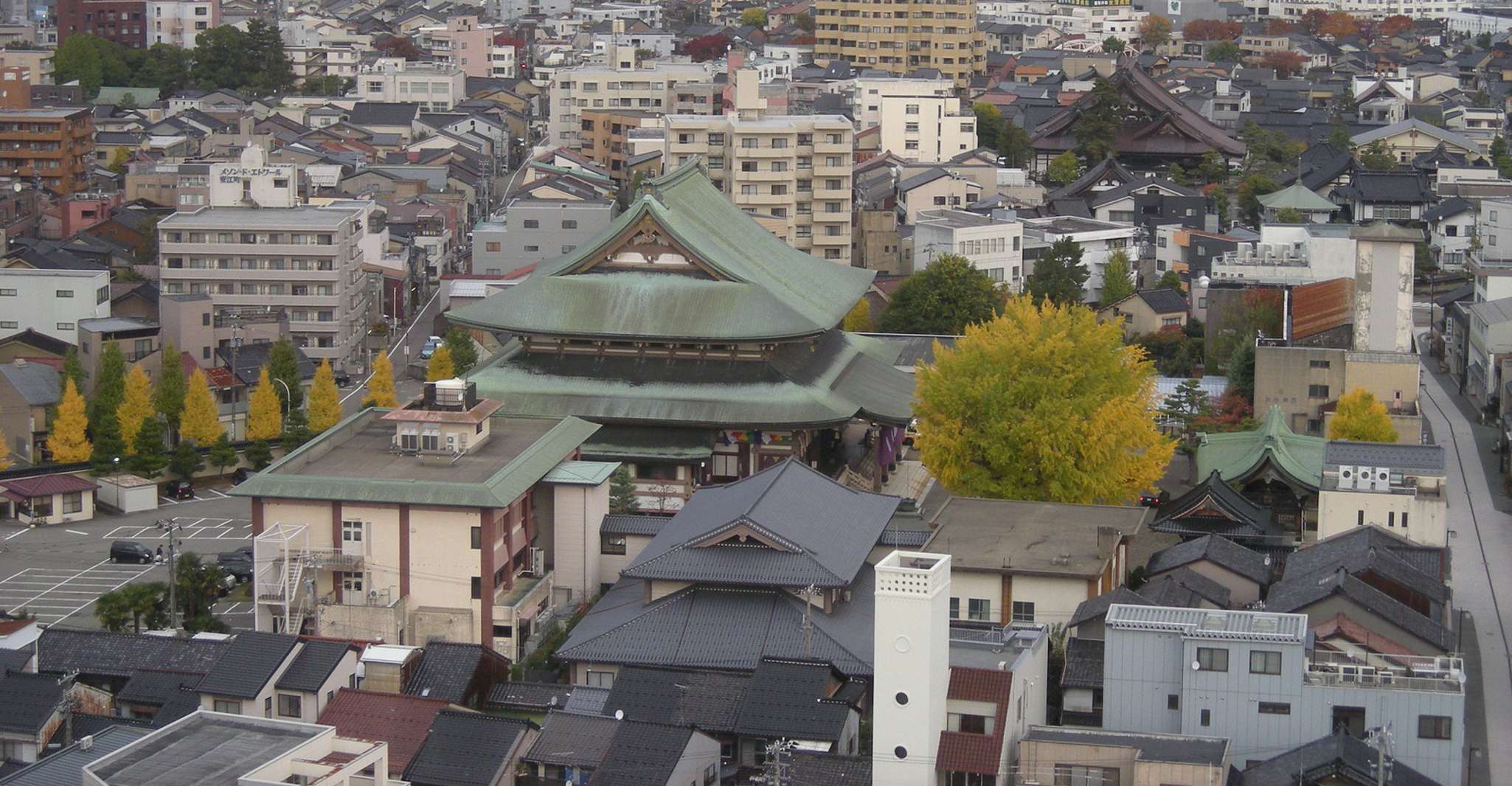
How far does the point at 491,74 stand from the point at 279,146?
→ 26.8 m

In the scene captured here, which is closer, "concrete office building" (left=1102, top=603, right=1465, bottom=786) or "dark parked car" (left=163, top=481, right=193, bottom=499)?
"concrete office building" (left=1102, top=603, right=1465, bottom=786)

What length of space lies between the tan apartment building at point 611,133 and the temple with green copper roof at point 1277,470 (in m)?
33.9

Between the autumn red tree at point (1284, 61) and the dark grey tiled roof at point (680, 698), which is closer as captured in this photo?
the dark grey tiled roof at point (680, 698)

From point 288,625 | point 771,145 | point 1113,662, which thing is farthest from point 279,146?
point 1113,662

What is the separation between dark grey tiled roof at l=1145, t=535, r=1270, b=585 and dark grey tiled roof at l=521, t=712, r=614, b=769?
340 inches

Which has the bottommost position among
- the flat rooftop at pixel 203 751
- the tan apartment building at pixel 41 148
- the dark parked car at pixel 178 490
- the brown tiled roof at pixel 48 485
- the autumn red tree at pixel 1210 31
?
the dark parked car at pixel 178 490

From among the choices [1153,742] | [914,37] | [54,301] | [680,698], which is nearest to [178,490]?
[54,301]

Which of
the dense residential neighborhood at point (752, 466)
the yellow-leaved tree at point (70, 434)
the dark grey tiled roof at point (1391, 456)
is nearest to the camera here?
the dense residential neighborhood at point (752, 466)

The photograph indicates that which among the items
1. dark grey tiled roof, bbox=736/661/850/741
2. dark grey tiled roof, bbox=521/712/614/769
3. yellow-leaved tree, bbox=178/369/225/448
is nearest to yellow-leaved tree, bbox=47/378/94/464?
yellow-leaved tree, bbox=178/369/225/448

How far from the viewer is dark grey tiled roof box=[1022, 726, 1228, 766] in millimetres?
22547

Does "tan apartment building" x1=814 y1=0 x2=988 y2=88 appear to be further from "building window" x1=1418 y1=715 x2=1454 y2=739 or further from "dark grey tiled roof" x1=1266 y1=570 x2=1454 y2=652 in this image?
"building window" x1=1418 y1=715 x2=1454 y2=739

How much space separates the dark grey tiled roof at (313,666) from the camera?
1014 inches

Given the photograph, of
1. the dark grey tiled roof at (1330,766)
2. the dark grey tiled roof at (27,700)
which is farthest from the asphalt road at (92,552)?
the dark grey tiled roof at (1330,766)

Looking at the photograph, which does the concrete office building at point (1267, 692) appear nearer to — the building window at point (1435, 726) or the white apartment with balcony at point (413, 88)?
the building window at point (1435, 726)
